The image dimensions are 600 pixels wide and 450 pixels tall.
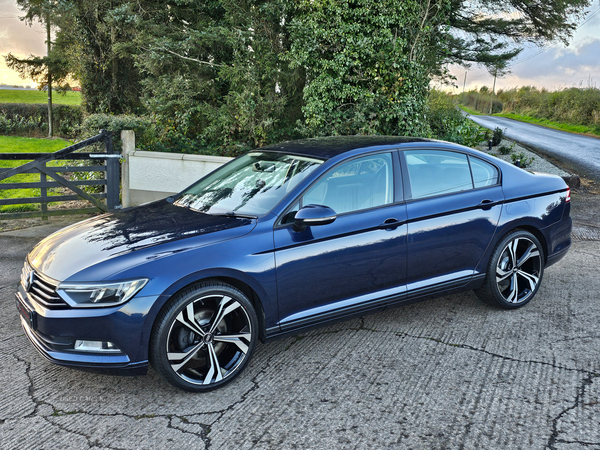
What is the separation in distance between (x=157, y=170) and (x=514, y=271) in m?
7.34

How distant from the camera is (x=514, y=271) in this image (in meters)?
4.87

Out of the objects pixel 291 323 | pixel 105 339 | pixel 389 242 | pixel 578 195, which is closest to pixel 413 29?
pixel 578 195

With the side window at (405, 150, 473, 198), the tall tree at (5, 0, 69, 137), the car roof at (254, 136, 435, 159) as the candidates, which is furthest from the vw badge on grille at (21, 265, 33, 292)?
the tall tree at (5, 0, 69, 137)

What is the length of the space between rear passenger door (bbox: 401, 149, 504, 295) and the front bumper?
210 centimetres

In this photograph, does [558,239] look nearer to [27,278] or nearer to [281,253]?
[281,253]

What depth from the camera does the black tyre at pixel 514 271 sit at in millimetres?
4754

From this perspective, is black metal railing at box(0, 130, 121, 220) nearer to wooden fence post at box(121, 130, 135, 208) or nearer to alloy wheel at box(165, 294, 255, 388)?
wooden fence post at box(121, 130, 135, 208)

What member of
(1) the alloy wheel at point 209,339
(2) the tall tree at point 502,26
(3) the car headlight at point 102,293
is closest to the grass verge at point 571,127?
(2) the tall tree at point 502,26

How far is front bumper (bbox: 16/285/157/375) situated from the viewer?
3.17 meters

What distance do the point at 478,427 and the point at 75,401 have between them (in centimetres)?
245

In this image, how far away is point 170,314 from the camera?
3.28 metres

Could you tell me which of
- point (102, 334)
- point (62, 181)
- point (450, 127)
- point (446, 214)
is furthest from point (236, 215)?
point (450, 127)

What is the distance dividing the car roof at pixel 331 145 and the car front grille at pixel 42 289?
6.88 ft

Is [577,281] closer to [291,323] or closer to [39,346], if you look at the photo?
[291,323]
